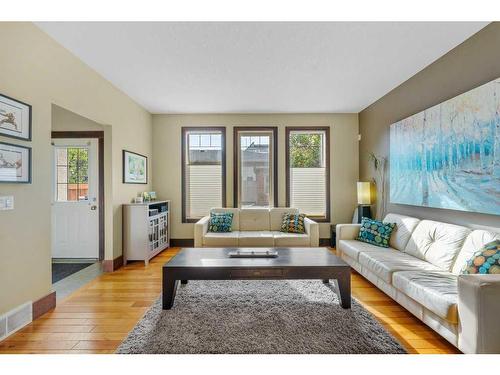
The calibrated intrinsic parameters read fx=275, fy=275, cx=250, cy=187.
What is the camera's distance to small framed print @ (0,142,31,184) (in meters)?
2.21

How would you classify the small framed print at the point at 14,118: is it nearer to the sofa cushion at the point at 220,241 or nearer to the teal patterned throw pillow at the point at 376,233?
the sofa cushion at the point at 220,241

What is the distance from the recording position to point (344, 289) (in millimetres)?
2676

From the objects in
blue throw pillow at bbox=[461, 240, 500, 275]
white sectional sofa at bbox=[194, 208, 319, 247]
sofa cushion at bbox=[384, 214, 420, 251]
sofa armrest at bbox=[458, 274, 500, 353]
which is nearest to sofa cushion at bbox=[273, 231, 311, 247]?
white sectional sofa at bbox=[194, 208, 319, 247]

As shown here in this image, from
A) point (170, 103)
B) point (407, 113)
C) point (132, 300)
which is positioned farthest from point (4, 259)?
point (407, 113)

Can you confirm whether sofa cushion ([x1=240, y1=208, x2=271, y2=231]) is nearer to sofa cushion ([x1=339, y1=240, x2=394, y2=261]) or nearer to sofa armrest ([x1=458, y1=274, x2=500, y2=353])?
sofa cushion ([x1=339, y1=240, x2=394, y2=261])

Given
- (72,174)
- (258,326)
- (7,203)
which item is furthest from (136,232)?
(258,326)

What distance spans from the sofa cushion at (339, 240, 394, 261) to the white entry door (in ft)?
12.7

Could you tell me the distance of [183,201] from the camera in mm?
5609

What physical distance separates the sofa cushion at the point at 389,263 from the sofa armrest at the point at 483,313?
93 centimetres

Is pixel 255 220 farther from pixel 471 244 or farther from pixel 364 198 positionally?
pixel 471 244

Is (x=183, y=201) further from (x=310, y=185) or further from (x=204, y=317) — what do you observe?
(x=204, y=317)

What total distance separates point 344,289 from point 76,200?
167 inches

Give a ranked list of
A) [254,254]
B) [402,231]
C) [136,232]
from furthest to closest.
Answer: [136,232] < [402,231] < [254,254]
